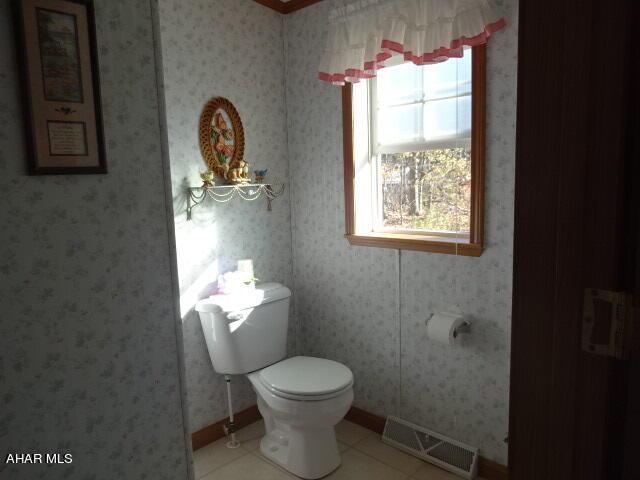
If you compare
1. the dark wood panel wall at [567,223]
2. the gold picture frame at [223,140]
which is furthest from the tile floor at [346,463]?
the dark wood panel wall at [567,223]

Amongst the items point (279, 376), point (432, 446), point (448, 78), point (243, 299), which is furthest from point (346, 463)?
point (448, 78)

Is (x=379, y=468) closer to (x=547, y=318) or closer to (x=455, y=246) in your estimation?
(x=455, y=246)

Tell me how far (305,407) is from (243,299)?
64 cm

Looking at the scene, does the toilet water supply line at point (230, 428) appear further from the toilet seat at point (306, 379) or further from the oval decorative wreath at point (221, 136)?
the oval decorative wreath at point (221, 136)

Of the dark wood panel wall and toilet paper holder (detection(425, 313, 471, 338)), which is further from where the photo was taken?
toilet paper holder (detection(425, 313, 471, 338))

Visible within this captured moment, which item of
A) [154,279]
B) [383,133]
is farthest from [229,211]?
[154,279]

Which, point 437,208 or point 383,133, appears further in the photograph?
point 383,133

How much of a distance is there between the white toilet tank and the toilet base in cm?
42

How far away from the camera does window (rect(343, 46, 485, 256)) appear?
2.21 m

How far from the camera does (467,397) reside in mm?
2314

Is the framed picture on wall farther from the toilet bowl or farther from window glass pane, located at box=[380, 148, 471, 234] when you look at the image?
window glass pane, located at box=[380, 148, 471, 234]

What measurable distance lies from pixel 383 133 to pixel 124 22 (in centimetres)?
164

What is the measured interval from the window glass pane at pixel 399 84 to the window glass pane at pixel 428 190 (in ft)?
0.97

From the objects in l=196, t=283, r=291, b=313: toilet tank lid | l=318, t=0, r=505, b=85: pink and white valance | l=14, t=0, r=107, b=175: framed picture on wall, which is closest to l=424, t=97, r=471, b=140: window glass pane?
l=318, t=0, r=505, b=85: pink and white valance
